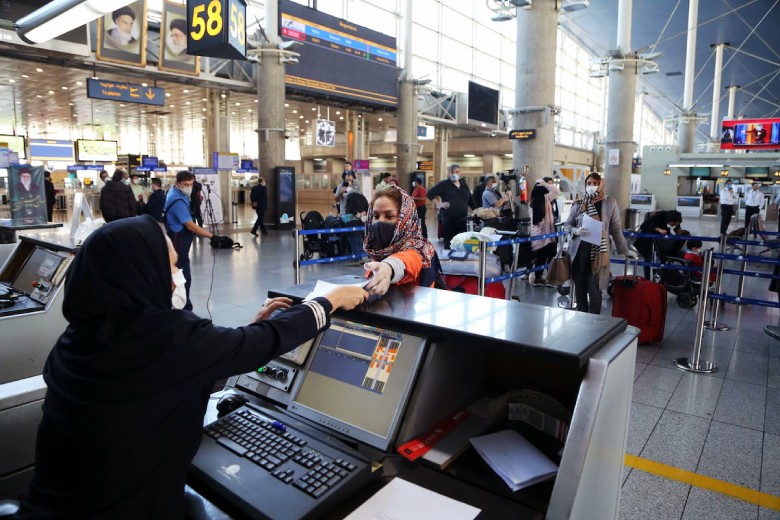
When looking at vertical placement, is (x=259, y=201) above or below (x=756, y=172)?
below

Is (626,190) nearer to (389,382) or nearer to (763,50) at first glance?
(389,382)

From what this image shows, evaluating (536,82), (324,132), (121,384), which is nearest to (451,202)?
(536,82)

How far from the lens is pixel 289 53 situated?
1468 cm

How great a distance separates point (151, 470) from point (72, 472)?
0.17 metres

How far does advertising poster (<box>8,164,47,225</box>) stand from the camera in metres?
10.7

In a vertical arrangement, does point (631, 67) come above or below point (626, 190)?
above

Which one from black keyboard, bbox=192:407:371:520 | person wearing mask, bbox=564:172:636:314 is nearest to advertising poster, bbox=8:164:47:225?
person wearing mask, bbox=564:172:636:314

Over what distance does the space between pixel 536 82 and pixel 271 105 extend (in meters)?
7.83

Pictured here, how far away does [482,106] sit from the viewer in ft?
74.7

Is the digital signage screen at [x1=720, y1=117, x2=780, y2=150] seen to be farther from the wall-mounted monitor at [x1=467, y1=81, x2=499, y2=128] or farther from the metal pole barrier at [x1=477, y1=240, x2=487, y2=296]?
the metal pole barrier at [x1=477, y1=240, x2=487, y2=296]

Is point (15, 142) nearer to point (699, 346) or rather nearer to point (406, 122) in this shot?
point (406, 122)

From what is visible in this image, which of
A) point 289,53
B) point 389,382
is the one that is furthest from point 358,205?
point 389,382

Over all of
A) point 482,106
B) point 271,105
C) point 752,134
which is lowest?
point 271,105

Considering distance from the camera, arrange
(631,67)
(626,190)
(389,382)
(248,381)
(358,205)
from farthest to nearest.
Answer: (626,190) → (631,67) → (358,205) → (248,381) → (389,382)
